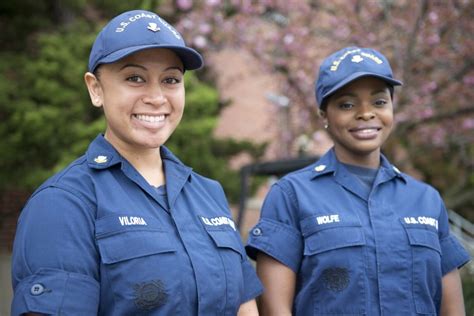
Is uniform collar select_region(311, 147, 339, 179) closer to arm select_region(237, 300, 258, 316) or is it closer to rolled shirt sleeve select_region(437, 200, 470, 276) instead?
rolled shirt sleeve select_region(437, 200, 470, 276)

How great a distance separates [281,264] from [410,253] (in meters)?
0.48

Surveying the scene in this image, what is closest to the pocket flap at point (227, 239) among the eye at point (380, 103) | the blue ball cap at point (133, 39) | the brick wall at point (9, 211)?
the blue ball cap at point (133, 39)

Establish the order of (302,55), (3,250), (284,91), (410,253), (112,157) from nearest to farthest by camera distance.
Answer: (112,157) → (410,253) → (302,55) → (284,91) → (3,250)

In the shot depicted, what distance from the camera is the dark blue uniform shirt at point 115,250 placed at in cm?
207

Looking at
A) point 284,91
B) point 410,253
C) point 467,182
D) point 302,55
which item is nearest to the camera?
point 410,253

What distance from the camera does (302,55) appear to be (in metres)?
7.64

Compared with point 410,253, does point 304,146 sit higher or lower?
higher

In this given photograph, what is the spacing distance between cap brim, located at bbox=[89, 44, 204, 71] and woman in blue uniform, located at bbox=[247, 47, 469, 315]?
74 cm

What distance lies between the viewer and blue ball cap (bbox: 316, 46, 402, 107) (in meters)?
2.98

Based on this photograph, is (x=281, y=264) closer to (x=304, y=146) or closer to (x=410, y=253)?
(x=410, y=253)

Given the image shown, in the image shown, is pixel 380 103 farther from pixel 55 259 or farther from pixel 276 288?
pixel 55 259


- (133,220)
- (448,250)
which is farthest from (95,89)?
(448,250)

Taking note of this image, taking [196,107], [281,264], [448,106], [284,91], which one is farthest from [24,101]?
[281,264]

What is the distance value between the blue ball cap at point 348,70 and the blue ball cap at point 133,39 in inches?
31.4
